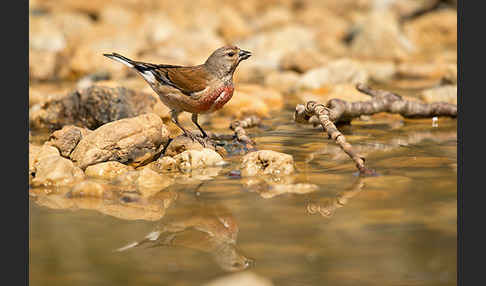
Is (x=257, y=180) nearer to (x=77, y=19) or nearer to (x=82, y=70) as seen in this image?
(x=82, y=70)

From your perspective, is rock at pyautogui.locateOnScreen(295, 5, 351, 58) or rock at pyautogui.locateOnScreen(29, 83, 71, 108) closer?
rock at pyautogui.locateOnScreen(29, 83, 71, 108)

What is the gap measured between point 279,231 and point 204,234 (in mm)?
451

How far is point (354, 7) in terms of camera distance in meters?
18.8

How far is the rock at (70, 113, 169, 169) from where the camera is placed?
566cm

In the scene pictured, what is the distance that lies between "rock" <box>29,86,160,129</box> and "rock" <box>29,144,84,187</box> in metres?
2.06

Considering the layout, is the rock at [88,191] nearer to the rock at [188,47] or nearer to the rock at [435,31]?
the rock at [188,47]

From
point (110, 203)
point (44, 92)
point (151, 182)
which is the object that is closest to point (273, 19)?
point (44, 92)

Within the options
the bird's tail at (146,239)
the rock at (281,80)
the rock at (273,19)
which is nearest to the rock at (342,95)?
the rock at (281,80)

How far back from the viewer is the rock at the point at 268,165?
532 centimetres

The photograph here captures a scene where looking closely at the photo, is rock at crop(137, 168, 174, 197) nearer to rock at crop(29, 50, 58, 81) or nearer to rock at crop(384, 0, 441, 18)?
rock at crop(29, 50, 58, 81)

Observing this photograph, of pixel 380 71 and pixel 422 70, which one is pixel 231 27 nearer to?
pixel 380 71

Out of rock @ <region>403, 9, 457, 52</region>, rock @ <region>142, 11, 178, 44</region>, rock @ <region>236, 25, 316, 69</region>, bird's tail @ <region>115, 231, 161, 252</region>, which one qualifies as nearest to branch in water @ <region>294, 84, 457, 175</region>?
bird's tail @ <region>115, 231, 161, 252</region>

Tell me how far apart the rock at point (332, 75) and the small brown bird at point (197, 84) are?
162 inches

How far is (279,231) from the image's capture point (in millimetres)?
3957
